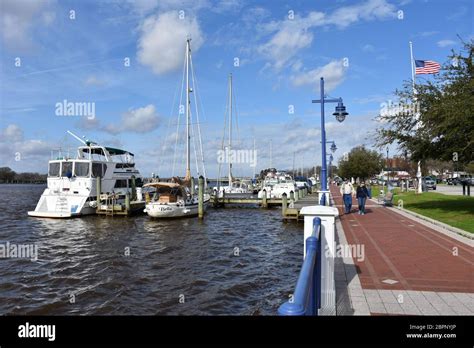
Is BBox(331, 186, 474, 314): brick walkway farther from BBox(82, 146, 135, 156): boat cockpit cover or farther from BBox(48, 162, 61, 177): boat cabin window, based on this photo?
BBox(82, 146, 135, 156): boat cockpit cover

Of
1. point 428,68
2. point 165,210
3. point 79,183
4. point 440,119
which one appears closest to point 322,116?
point 440,119

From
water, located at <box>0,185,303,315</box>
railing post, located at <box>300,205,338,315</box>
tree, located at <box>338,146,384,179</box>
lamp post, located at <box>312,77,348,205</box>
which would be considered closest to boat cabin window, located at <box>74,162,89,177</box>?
water, located at <box>0,185,303,315</box>

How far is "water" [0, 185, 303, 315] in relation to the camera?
9180mm

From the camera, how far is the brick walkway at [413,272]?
6.10m

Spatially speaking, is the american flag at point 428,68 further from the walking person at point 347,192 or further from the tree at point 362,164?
the tree at point 362,164

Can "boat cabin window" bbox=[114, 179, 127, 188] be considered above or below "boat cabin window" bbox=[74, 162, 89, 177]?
below

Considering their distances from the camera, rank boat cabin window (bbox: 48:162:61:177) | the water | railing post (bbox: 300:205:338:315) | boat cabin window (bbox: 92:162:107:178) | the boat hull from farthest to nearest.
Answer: boat cabin window (bbox: 92:162:107:178) < boat cabin window (bbox: 48:162:61:177) < the boat hull < the water < railing post (bbox: 300:205:338:315)

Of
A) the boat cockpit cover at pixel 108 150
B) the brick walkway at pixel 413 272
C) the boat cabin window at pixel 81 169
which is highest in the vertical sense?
the boat cockpit cover at pixel 108 150

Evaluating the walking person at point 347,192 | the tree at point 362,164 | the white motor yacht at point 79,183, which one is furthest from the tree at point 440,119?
the tree at point 362,164

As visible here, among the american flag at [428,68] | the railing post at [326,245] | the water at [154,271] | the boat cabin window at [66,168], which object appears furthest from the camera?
the boat cabin window at [66,168]

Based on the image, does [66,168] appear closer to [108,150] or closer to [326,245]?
[108,150]

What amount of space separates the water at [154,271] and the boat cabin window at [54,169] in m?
9.75

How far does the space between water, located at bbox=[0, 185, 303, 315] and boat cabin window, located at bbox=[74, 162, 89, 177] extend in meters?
9.43
